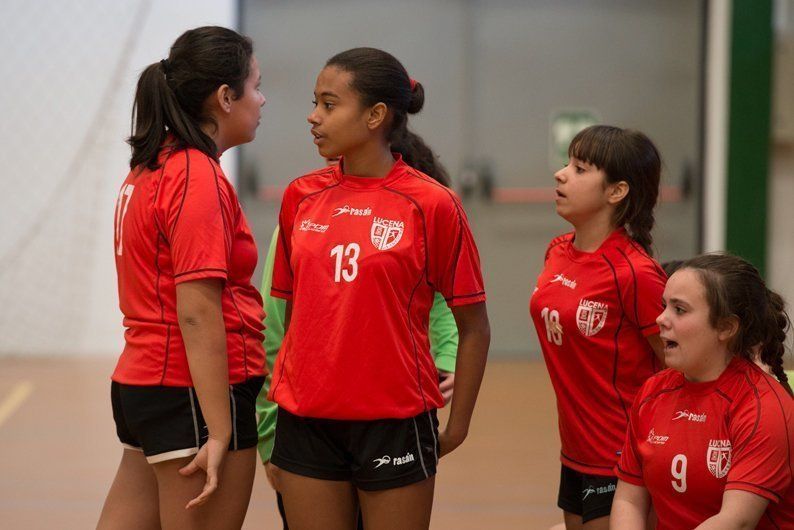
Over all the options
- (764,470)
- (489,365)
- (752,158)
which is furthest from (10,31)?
(764,470)

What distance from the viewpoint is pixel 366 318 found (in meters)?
1.92

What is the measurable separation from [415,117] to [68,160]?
2.41 m

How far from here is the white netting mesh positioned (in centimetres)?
666

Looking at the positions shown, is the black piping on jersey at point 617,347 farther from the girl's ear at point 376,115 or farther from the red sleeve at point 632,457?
the girl's ear at point 376,115

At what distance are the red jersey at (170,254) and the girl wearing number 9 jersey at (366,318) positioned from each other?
0.14 meters

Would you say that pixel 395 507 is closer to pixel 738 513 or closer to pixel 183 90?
pixel 738 513

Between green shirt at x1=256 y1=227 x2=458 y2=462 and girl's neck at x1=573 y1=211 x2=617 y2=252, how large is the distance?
1.33 feet

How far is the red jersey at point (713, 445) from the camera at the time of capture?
178 cm

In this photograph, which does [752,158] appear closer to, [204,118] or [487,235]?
[487,235]

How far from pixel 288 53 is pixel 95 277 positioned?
205cm

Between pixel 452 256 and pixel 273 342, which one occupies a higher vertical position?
pixel 452 256

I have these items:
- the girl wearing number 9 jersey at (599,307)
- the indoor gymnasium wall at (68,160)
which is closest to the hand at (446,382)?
the girl wearing number 9 jersey at (599,307)

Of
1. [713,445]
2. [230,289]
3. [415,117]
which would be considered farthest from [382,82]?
[415,117]

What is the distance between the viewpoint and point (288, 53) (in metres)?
6.77
